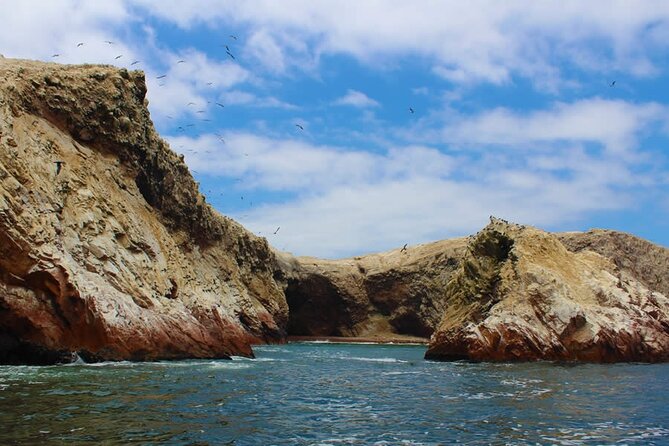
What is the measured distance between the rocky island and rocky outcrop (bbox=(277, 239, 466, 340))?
1495 inches

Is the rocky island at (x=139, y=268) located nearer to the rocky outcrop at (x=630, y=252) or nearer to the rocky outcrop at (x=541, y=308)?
the rocky outcrop at (x=541, y=308)

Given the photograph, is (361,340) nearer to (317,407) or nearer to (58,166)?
(58,166)

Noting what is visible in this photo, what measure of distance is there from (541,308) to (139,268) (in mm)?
25642

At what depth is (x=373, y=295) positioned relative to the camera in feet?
336

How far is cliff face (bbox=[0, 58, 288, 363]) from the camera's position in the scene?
27172mm

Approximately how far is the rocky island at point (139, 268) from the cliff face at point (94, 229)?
3.4 inches

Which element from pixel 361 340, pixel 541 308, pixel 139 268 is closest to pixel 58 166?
pixel 139 268

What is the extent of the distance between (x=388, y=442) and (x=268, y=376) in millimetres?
15181

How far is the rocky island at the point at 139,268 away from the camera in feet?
91.4

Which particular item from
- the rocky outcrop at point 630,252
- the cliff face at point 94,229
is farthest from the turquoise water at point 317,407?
the rocky outcrop at point 630,252

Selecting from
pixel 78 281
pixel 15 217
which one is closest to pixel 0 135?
pixel 15 217

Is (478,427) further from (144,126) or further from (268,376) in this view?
(144,126)

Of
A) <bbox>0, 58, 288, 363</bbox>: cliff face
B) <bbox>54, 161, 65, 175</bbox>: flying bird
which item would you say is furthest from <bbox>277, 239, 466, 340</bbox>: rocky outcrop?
<bbox>54, 161, 65, 175</bbox>: flying bird

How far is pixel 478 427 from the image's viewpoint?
15945 millimetres
